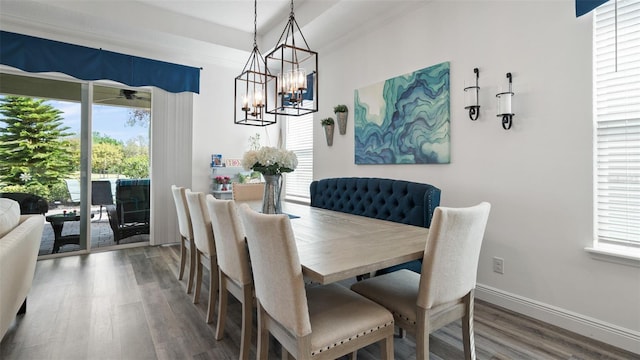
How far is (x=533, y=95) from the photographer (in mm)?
2350

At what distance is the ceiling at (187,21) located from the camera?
3.41 metres

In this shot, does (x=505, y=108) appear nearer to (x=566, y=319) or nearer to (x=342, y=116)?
(x=566, y=319)

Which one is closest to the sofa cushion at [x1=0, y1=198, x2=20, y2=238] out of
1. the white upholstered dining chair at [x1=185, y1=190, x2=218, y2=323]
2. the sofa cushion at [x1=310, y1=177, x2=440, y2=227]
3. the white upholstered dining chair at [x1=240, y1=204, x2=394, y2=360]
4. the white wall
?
the white upholstered dining chair at [x1=185, y1=190, x2=218, y2=323]

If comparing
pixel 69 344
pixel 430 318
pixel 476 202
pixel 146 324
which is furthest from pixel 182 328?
pixel 476 202

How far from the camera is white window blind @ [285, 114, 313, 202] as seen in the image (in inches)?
196

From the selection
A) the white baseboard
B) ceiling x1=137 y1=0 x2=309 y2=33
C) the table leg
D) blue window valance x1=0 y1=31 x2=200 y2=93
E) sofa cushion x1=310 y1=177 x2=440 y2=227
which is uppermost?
ceiling x1=137 y1=0 x2=309 y2=33

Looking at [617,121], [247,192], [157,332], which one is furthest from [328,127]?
[157,332]

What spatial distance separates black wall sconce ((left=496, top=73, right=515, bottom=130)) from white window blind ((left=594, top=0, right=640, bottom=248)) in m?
0.51

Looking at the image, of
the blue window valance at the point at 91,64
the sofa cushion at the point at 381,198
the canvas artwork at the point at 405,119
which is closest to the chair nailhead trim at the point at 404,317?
the sofa cushion at the point at 381,198

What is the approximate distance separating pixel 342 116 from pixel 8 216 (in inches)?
130

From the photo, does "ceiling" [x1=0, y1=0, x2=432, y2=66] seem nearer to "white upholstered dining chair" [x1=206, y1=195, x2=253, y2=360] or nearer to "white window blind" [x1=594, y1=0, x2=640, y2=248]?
"white window blind" [x1=594, y1=0, x2=640, y2=248]

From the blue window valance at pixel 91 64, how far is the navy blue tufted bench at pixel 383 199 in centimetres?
271

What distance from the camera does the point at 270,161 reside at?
2.35 m

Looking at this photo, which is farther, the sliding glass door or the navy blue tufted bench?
the sliding glass door
